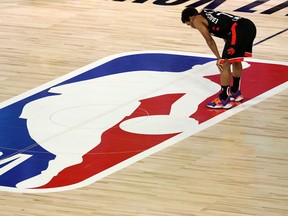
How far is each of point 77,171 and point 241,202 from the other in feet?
5.67

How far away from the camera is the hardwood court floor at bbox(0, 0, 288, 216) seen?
905 cm

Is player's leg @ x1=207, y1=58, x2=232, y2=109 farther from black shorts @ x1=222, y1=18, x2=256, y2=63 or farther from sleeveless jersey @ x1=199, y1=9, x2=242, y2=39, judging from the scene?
sleeveless jersey @ x1=199, y1=9, x2=242, y2=39

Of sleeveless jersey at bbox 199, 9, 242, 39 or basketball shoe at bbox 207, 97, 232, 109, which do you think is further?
basketball shoe at bbox 207, 97, 232, 109

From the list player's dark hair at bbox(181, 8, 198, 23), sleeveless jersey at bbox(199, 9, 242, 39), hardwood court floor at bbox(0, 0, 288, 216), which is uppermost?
player's dark hair at bbox(181, 8, 198, 23)

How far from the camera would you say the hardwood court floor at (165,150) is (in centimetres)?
905

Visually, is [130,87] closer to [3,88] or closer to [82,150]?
[3,88]

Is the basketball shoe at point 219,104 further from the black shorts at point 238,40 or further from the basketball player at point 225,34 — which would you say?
the black shorts at point 238,40

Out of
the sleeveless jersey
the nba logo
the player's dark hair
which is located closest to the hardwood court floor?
the nba logo

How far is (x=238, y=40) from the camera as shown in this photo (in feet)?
38.4

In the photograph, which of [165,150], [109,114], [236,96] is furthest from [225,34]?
[165,150]

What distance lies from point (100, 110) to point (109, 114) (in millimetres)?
189

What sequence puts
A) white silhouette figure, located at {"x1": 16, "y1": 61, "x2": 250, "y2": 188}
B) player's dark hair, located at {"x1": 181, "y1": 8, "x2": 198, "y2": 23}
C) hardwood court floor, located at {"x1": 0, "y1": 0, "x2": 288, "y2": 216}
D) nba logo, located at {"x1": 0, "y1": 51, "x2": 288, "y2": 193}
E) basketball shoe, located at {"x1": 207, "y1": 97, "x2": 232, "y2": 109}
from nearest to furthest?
hardwood court floor, located at {"x1": 0, "y1": 0, "x2": 288, "y2": 216} → nba logo, located at {"x1": 0, "y1": 51, "x2": 288, "y2": 193} → white silhouette figure, located at {"x1": 16, "y1": 61, "x2": 250, "y2": 188} → player's dark hair, located at {"x1": 181, "y1": 8, "x2": 198, "y2": 23} → basketball shoe, located at {"x1": 207, "y1": 97, "x2": 232, "y2": 109}

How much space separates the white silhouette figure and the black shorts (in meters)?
0.73

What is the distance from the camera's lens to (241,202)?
906cm
